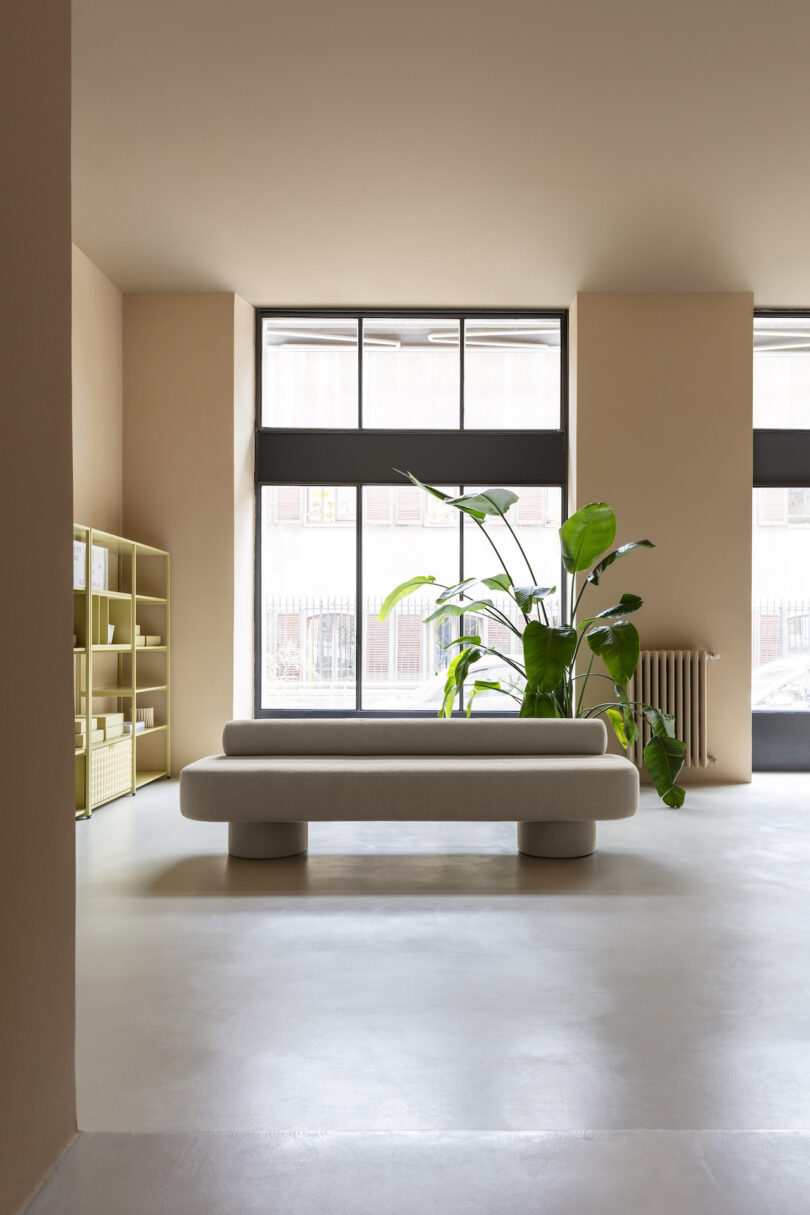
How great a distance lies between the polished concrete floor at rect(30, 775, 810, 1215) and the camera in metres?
1.57

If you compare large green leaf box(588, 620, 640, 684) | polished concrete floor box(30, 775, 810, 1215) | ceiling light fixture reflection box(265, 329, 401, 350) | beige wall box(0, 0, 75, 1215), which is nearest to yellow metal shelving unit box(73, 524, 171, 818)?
polished concrete floor box(30, 775, 810, 1215)

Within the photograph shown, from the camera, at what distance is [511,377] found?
7547 millimetres

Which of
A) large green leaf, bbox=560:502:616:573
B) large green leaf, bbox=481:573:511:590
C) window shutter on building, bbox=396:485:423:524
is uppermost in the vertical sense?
window shutter on building, bbox=396:485:423:524

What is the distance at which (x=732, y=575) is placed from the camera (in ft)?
23.1

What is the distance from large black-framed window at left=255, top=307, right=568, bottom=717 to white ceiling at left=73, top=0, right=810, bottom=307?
0.56 metres

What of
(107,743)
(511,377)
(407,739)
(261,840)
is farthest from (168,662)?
(511,377)

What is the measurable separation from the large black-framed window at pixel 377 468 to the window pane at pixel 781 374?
5.08 feet

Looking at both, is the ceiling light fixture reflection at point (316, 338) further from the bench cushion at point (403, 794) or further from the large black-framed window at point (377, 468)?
the bench cushion at point (403, 794)

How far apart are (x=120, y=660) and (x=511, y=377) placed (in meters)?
3.74

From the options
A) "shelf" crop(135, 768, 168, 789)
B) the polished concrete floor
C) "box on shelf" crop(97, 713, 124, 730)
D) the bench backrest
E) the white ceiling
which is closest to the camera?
the polished concrete floor

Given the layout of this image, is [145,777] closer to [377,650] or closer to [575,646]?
[377,650]

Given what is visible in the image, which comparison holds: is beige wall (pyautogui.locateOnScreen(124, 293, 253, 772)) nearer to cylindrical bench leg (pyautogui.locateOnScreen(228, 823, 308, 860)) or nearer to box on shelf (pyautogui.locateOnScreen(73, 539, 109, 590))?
box on shelf (pyautogui.locateOnScreen(73, 539, 109, 590))

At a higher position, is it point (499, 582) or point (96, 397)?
point (96, 397)

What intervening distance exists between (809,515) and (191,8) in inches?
229
